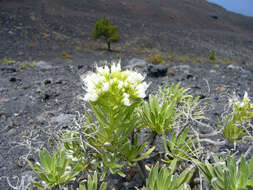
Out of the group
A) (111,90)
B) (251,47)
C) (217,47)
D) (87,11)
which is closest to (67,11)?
(87,11)

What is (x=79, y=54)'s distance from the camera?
17.6 m

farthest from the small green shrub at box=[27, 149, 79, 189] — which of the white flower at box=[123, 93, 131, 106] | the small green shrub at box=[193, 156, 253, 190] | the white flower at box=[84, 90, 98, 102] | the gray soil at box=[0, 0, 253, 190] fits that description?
the small green shrub at box=[193, 156, 253, 190]

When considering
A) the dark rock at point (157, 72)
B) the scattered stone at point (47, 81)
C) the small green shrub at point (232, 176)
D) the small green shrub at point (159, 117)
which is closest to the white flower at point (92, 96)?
the small green shrub at point (159, 117)

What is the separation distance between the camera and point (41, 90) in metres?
4.73

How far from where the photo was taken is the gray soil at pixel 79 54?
10.1 ft

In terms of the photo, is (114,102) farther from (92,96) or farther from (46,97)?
(46,97)

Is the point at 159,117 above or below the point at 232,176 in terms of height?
above

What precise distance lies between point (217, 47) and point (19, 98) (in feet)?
102

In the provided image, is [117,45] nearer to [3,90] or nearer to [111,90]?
[3,90]

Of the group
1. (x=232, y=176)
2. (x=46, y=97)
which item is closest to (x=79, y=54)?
(x=46, y=97)

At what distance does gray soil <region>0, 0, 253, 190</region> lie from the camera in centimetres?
309

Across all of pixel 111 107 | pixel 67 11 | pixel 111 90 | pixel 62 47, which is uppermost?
pixel 67 11

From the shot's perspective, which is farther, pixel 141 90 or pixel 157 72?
pixel 157 72

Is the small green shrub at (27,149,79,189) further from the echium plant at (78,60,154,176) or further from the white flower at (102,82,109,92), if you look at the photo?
the white flower at (102,82,109,92)
